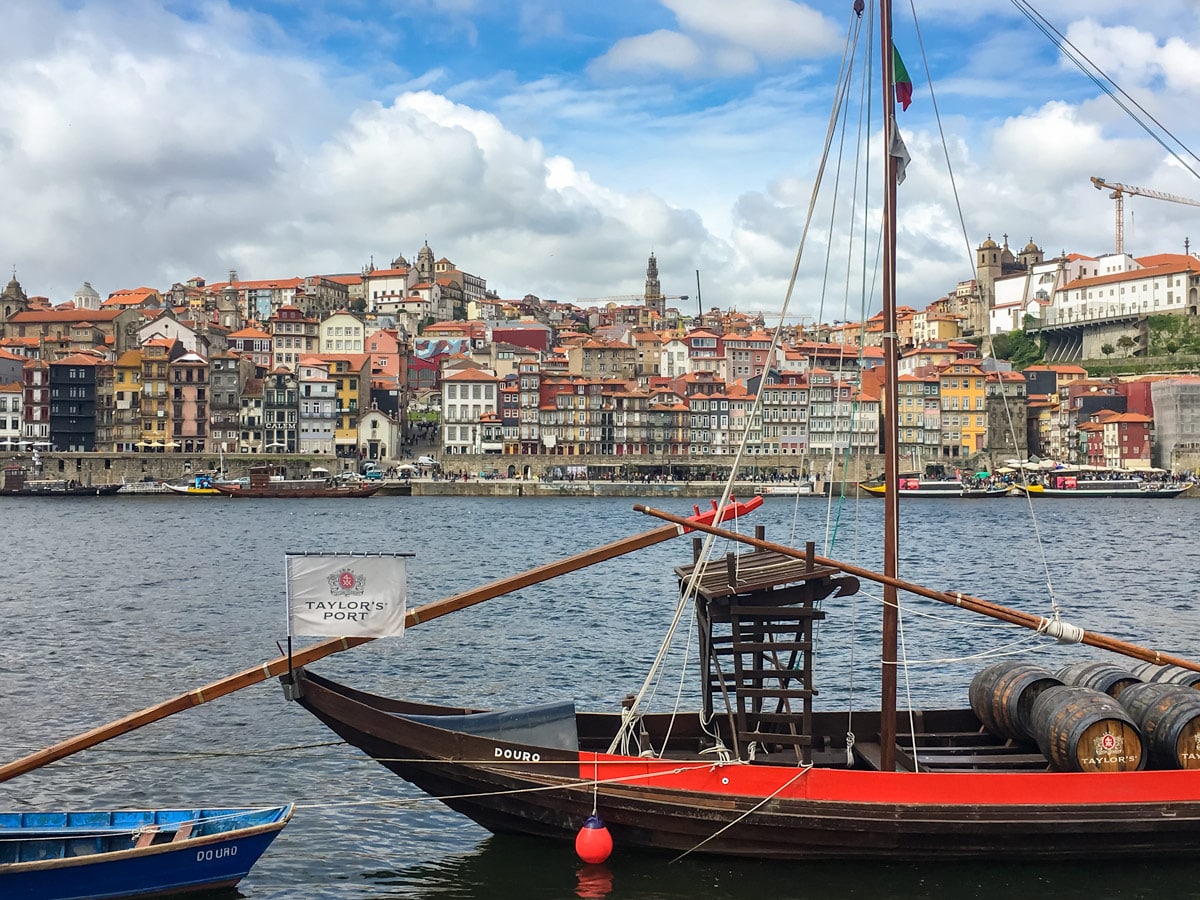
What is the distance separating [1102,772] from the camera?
1203cm

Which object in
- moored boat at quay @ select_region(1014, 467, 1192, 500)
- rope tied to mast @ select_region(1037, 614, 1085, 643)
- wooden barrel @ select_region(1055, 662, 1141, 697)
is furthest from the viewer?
moored boat at quay @ select_region(1014, 467, 1192, 500)

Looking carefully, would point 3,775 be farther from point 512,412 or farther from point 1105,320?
point 1105,320

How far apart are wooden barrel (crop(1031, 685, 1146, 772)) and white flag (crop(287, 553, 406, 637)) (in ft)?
22.8

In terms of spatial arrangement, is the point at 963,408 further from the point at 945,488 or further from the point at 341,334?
the point at 341,334

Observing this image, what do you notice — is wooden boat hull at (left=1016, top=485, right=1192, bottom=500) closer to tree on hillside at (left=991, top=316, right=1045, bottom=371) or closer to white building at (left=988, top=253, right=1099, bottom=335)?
tree on hillside at (left=991, top=316, right=1045, bottom=371)

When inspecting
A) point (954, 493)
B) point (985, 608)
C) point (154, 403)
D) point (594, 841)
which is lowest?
point (594, 841)

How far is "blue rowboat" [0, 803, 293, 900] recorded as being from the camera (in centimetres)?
1069

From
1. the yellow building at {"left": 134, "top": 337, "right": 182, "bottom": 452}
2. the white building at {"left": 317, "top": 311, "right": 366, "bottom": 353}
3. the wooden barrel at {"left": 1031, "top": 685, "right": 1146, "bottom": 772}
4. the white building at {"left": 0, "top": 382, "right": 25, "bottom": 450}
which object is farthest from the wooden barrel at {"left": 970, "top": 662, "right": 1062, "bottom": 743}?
the white building at {"left": 317, "top": 311, "right": 366, "bottom": 353}

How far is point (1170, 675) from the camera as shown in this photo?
46.2ft

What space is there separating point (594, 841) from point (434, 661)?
1468 centimetres

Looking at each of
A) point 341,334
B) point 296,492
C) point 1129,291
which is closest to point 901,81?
point 296,492

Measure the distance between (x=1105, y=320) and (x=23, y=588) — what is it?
5320 inches

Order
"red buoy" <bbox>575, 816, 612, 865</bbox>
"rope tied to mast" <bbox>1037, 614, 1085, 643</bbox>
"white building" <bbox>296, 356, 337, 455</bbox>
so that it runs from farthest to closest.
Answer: "white building" <bbox>296, 356, 337, 455</bbox> < "rope tied to mast" <bbox>1037, 614, 1085, 643</bbox> < "red buoy" <bbox>575, 816, 612, 865</bbox>

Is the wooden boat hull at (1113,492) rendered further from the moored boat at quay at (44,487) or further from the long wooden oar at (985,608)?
the long wooden oar at (985,608)
